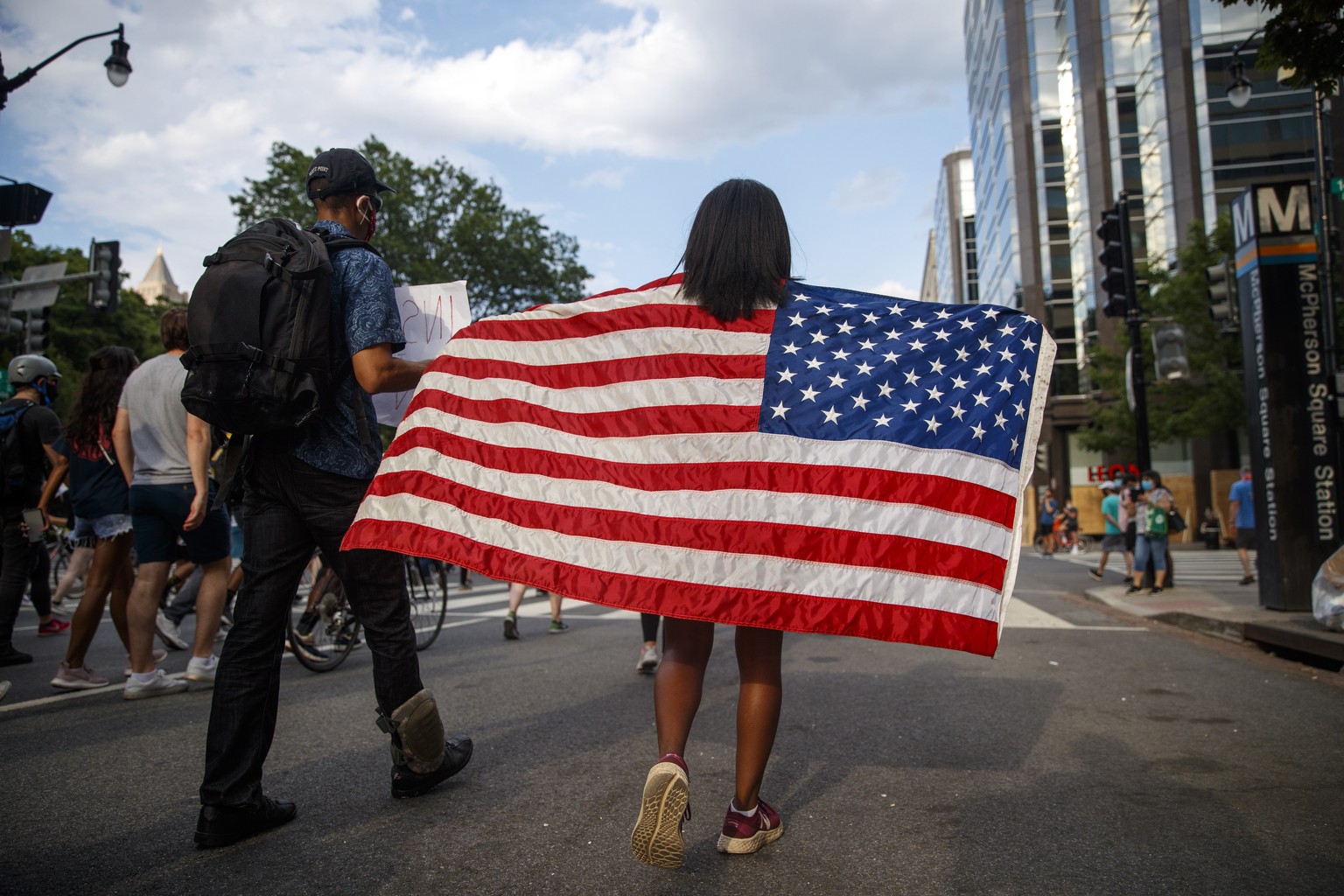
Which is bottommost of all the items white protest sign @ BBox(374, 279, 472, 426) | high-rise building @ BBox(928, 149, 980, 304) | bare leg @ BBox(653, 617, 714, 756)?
bare leg @ BBox(653, 617, 714, 756)

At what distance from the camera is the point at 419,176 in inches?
1458

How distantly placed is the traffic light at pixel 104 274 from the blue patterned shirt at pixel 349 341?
16.2m

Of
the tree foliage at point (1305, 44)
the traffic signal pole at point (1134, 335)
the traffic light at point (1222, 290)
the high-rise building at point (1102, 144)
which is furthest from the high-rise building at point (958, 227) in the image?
the tree foliage at point (1305, 44)

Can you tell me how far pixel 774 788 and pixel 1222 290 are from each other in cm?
1077

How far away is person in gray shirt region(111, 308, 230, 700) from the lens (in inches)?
205

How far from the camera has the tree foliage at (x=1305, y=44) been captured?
6.29 metres

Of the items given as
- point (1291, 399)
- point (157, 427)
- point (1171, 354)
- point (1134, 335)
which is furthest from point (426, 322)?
point (1134, 335)

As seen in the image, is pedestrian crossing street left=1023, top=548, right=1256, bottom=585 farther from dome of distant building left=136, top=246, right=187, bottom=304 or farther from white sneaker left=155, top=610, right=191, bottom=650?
dome of distant building left=136, top=246, right=187, bottom=304

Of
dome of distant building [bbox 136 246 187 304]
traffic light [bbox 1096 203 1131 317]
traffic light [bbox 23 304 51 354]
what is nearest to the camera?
traffic light [bbox 1096 203 1131 317]

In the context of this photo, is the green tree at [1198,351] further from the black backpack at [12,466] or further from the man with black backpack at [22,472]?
the black backpack at [12,466]

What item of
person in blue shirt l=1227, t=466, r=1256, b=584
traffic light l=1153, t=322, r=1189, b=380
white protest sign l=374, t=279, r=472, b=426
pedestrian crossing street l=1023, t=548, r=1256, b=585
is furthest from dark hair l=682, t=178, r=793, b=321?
pedestrian crossing street l=1023, t=548, r=1256, b=585

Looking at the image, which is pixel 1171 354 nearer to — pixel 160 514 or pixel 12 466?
pixel 160 514

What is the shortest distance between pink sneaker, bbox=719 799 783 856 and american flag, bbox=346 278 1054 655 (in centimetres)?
59

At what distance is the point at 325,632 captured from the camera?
6.37 meters
